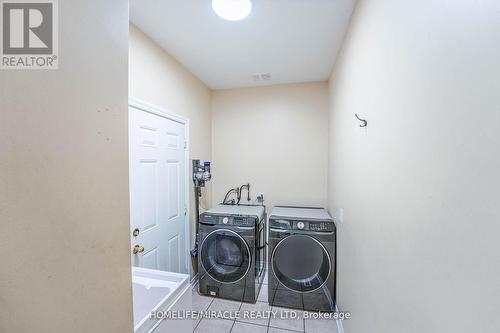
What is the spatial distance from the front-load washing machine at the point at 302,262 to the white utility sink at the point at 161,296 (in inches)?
45.0

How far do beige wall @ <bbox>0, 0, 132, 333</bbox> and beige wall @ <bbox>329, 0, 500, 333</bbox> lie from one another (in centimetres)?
104

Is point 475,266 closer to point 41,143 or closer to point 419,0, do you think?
point 419,0

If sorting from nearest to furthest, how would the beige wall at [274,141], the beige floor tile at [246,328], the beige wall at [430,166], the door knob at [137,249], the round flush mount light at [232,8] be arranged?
the beige wall at [430,166], the round flush mount light at [232,8], the door knob at [137,249], the beige floor tile at [246,328], the beige wall at [274,141]

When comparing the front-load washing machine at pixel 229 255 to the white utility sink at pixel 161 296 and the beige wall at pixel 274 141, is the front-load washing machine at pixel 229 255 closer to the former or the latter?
the beige wall at pixel 274 141

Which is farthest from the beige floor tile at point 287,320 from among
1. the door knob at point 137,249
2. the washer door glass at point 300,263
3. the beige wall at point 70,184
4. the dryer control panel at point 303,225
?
the beige wall at point 70,184

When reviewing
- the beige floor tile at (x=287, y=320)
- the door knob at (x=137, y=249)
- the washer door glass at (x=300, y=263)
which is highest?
Answer: the door knob at (x=137, y=249)

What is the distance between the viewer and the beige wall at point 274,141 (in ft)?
9.36

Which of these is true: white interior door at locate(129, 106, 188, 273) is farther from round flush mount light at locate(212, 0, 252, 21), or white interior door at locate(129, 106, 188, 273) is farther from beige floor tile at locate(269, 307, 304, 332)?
beige floor tile at locate(269, 307, 304, 332)

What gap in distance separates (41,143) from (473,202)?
108cm

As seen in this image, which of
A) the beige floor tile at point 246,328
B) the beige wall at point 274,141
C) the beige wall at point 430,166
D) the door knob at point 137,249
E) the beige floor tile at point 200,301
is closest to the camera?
the beige wall at point 430,166

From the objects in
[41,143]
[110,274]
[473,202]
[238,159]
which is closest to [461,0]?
[473,202]

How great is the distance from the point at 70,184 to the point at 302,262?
2144 millimetres

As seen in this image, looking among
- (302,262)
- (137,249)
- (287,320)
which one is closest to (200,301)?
(287,320)

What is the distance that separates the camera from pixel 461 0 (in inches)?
21.3
